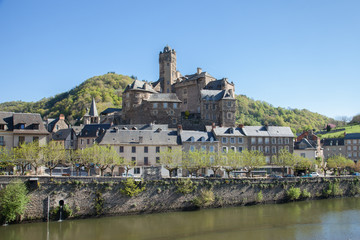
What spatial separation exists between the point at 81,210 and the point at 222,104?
1432 inches

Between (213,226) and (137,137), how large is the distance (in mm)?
19502

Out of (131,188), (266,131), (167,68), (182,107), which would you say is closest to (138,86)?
(182,107)

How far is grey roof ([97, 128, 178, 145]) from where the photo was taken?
44.3m

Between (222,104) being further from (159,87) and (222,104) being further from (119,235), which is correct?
(119,235)

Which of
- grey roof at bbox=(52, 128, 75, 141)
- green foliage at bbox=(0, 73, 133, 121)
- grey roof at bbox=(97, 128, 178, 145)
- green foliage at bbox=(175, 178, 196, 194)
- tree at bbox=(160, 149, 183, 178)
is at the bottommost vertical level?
green foliage at bbox=(175, 178, 196, 194)

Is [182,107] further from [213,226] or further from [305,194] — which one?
[213,226]

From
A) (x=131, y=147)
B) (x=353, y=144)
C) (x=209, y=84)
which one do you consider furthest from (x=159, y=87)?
(x=353, y=144)

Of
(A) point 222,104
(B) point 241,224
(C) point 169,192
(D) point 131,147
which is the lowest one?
(B) point 241,224

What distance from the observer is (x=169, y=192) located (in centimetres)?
3350

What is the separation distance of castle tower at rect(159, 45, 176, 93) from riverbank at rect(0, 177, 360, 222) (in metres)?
42.8

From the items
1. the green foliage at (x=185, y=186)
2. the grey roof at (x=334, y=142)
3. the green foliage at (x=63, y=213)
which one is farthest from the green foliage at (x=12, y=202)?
the grey roof at (x=334, y=142)

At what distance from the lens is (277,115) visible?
12875cm

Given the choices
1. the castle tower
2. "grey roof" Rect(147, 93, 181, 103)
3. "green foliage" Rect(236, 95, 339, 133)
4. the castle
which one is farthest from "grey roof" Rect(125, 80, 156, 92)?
"green foliage" Rect(236, 95, 339, 133)

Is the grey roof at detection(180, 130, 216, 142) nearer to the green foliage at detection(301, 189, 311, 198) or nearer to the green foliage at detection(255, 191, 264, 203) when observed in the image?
the green foliage at detection(255, 191, 264, 203)
